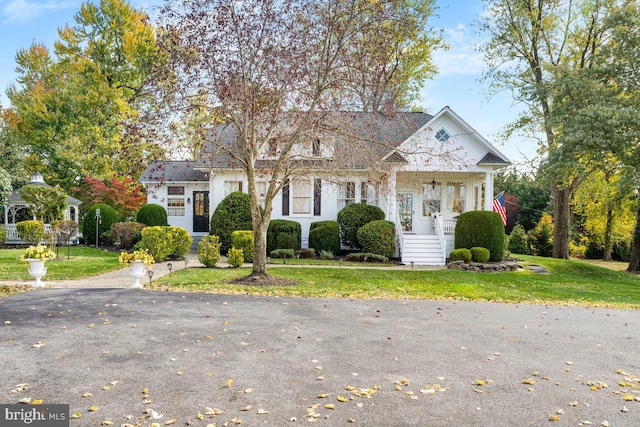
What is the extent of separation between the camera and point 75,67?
A: 97.8ft

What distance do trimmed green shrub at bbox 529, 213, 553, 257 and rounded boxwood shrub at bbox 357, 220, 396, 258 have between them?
15.1 meters

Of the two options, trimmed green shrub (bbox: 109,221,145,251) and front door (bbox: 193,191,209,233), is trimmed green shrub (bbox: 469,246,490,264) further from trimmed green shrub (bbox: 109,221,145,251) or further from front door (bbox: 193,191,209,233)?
→ trimmed green shrub (bbox: 109,221,145,251)

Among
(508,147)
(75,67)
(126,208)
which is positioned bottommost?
(126,208)

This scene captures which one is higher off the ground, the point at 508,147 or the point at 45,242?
the point at 508,147

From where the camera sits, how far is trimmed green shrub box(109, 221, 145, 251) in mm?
Answer: 20062

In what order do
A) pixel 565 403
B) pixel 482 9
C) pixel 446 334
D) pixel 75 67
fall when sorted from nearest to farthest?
1. pixel 565 403
2. pixel 446 334
3. pixel 482 9
4. pixel 75 67

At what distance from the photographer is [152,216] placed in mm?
21641

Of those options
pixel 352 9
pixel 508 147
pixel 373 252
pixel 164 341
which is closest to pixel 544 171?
pixel 373 252

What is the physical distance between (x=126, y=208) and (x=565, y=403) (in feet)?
79.3

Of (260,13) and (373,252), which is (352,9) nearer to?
(260,13)

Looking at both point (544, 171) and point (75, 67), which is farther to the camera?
point (75, 67)

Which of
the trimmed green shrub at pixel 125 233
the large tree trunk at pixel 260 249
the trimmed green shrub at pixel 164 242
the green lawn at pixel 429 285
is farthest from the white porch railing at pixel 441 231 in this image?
the trimmed green shrub at pixel 125 233

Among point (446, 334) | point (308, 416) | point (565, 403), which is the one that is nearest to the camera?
point (308, 416)

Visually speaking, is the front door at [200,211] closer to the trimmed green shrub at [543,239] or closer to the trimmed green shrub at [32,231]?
the trimmed green shrub at [32,231]
